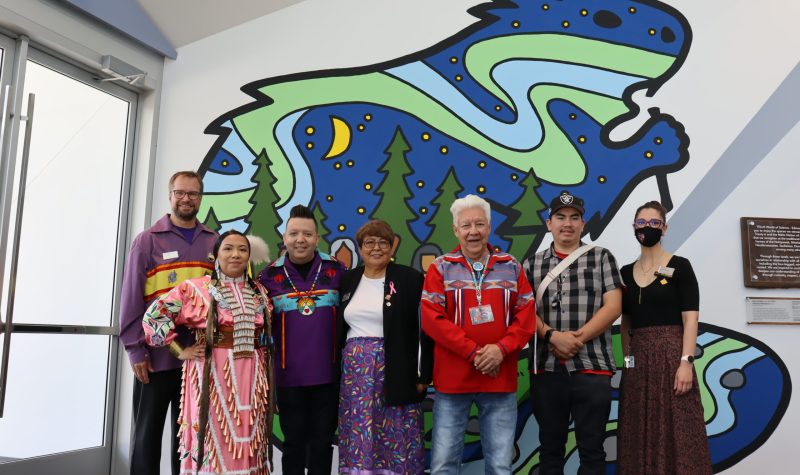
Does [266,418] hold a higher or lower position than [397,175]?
lower

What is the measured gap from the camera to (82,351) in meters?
3.79

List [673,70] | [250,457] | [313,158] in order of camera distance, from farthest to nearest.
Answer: [313,158], [673,70], [250,457]

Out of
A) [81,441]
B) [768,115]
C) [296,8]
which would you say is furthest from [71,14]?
[768,115]

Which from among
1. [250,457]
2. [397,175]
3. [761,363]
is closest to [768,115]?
[761,363]

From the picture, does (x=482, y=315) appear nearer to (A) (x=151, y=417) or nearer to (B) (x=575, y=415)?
(B) (x=575, y=415)

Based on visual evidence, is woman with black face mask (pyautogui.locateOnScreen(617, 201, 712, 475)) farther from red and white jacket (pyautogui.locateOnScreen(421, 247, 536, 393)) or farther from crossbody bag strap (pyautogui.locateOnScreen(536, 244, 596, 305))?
red and white jacket (pyautogui.locateOnScreen(421, 247, 536, 393))

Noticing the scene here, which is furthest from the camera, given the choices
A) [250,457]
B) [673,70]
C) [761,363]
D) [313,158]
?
[313,158]

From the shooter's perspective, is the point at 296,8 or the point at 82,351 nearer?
the point at 82,351

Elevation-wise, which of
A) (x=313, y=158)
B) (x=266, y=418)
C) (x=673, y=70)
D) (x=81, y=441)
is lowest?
(x=81, y=441)

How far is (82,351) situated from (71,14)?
1.93 metres

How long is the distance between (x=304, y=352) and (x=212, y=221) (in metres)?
1.58

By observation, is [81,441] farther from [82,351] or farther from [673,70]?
[673,70]

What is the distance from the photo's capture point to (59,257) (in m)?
3.66

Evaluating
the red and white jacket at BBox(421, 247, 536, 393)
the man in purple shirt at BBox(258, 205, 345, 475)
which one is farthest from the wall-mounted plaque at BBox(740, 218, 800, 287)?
the man in purple shirt at BBox(258, 205, 345, 475)
